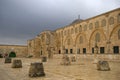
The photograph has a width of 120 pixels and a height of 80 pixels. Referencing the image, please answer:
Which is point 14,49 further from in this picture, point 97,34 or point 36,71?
point 36,71

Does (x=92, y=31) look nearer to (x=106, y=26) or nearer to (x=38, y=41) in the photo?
(x=106, y=26)

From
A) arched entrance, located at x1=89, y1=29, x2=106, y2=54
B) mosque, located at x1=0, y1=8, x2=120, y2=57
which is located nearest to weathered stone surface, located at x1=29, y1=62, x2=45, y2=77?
mosque, located at x1=0, y1=8, x2=120, y2=57

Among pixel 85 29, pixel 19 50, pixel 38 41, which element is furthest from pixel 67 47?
pixel 19 50

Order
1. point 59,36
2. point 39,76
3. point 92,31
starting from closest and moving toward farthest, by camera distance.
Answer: point 39,76, point 92,31, point 59,36

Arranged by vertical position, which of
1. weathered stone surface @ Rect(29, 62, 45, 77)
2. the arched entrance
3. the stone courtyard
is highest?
the arched entrance

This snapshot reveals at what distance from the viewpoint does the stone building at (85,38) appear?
98.8 ft

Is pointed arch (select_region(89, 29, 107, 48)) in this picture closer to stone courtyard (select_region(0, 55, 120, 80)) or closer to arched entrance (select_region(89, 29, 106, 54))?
arched entrance (select_region(89, 29, 106, 54))

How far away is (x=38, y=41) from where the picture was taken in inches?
2108

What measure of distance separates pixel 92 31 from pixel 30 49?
90.1 feet

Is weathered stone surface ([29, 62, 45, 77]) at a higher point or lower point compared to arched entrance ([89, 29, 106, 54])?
lower

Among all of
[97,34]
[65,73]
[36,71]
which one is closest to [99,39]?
[97,34]

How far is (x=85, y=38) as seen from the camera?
37.8 metres

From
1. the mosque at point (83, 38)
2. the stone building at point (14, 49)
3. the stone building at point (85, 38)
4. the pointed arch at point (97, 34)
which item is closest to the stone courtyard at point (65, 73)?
the mosque at point (83, 38)

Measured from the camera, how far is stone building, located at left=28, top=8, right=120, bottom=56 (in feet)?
98.8
